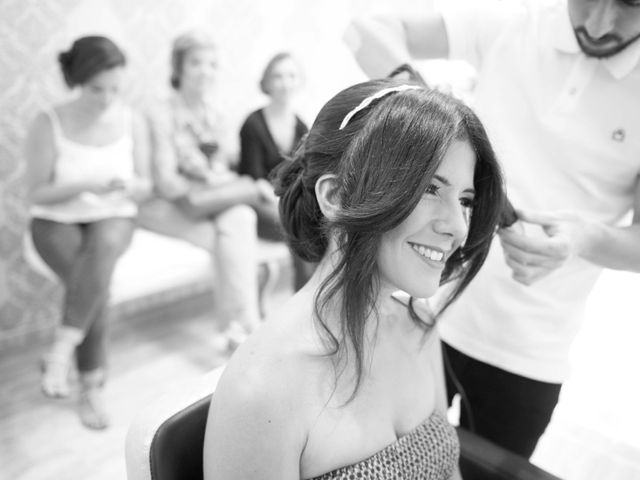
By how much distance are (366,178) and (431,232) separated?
152 millimetres

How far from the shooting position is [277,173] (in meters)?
1.15

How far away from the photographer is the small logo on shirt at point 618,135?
46.7 inches

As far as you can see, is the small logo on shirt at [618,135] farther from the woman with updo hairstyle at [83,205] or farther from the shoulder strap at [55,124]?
the shoulder strap at [55,124]

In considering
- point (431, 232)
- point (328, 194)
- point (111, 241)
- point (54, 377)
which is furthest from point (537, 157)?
point (54, 377)

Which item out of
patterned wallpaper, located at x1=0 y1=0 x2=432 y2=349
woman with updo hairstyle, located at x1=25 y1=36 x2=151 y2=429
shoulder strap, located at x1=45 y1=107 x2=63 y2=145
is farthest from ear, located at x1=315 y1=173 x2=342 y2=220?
patterned wallpaper, located at x1=0 y1=0 x2=432 y2=349

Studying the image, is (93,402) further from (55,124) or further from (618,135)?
(618,135)

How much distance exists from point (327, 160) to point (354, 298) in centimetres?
24

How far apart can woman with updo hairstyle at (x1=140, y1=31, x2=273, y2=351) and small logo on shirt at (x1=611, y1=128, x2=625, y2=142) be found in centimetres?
191

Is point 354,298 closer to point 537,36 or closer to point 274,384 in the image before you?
point 274,384

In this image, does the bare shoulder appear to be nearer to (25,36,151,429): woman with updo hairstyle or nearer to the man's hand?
the man's hand

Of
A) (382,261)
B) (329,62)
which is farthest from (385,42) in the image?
(329,62)

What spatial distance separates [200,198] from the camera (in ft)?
9.02

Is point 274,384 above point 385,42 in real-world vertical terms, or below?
below

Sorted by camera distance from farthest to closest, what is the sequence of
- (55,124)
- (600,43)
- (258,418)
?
(55,124) → (600,43) → (258,418)
